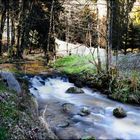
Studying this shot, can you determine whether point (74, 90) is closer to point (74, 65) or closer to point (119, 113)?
point (119, 113)

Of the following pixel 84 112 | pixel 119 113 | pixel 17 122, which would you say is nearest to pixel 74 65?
pixel 84 112

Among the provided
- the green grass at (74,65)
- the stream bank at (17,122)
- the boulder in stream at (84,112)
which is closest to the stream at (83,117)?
the boulder in stream at (84,112)

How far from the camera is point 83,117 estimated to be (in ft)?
49.1

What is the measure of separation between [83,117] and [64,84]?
634cm

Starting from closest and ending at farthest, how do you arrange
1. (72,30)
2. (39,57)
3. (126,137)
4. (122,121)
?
(126,137) → (122,121) → (39,57) → (72,30)

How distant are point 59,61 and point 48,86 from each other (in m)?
6.72

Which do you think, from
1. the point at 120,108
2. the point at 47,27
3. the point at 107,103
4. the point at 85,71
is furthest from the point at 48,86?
the point at 47,27

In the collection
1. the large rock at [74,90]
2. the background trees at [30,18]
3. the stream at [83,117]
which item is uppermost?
the background trees at [30,18]

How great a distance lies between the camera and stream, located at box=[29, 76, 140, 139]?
13051mm

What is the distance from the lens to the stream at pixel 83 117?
1305 cm

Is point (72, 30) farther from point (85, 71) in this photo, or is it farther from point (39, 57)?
Result: point (85, 71)

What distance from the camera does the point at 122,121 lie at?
48.6 feet

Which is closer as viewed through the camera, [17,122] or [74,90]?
[17,122]

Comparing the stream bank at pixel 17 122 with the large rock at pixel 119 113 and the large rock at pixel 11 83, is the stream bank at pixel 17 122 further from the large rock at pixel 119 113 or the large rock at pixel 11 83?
the large rock at pixel 119 113
